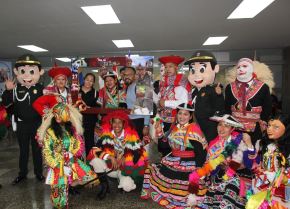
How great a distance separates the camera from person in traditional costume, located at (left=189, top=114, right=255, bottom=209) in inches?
96.6

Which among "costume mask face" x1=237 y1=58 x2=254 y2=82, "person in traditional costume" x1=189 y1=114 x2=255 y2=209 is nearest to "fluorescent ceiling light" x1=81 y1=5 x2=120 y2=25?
"costume mask face" x1=237 y1=58 x2=254 y2=82

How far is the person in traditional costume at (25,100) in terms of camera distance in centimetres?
351

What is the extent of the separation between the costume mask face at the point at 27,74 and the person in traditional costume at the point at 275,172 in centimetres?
305

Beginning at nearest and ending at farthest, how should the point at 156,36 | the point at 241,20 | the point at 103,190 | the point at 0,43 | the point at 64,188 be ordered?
1. the point at 64,188
2. the point at 103,190
3. the point at 241,20
4. the point at 156,36
5. the point at 0,43

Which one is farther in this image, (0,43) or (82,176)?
(0,43)

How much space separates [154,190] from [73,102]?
5.78 feet

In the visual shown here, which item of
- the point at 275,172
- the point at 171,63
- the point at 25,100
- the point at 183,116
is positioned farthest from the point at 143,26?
the point at 275,172

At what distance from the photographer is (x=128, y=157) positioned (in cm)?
309

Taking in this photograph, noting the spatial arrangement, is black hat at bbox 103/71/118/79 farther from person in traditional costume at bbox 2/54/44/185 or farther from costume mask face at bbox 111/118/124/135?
person in traditional costume at bbox 2/54/44/185

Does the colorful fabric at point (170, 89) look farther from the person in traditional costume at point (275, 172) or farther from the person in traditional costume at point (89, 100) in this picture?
the person in traditional costume at point (275, 172)

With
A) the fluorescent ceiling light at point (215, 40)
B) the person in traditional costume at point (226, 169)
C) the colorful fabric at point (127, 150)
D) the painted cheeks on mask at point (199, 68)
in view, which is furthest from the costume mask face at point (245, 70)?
the fluorescent ceiling light at point (215, 40)

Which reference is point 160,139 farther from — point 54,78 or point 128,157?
point 54,78

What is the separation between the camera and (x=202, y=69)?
3109 millimetres

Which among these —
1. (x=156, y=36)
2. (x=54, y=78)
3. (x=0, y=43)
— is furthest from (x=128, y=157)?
(x=0, y=43)
